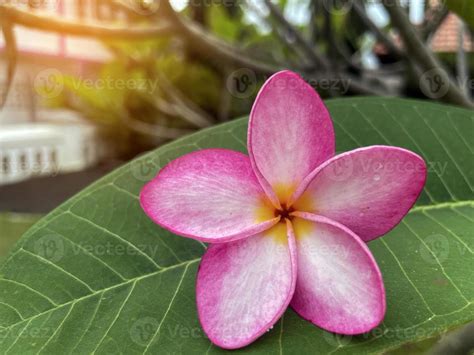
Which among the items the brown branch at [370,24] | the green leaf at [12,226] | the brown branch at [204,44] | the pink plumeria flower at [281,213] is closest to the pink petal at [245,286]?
the pink plumeria flower at [281,213]

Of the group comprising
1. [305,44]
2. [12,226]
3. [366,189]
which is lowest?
[12,226]

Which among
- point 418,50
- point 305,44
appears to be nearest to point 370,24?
point 305,44

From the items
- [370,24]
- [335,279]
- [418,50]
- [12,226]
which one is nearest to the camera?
[335,279]

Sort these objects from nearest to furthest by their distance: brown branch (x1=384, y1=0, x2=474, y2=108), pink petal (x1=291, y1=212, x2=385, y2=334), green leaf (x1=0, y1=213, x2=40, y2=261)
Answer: pink petal (x1=291, y1=212, x2=385, y2=334) < brown branch (x1=384, y1=0, x2=474, y2=108) < green leaf (x1=0, y1=213, x2=40, y2=261)

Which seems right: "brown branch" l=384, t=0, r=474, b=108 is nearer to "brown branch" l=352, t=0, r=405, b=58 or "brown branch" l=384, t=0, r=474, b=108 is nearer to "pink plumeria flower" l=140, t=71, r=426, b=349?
"brown branch" l=352, t=0, r=405, b=58

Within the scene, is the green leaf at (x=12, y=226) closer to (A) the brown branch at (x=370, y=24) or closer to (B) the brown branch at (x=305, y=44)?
(B) the brown branch at (x=305, y=44)

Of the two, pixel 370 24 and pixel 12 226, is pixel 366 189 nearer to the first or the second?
pixel 370 24

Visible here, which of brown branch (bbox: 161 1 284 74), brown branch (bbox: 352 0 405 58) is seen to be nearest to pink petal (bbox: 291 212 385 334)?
brown branch (bbox: 161 1 284 74)

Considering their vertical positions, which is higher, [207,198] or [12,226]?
[207,198]
